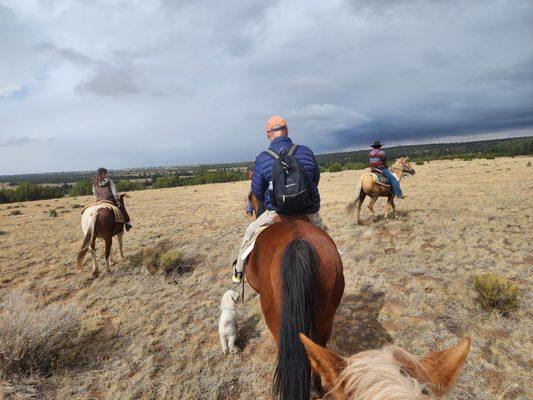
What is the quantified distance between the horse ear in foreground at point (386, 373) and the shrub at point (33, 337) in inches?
183

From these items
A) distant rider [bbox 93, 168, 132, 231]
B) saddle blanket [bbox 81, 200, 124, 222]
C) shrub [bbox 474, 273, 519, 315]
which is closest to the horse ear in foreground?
shrub [bbox 474, 273, 519, 315]

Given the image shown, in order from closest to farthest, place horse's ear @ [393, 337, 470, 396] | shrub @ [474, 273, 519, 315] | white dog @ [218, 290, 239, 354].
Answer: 1. horse's ear @ [393, 337, 470, 396]
2. white dog @ [218, 290, 239, 354]
3. shrub @ [474, 273, 519, 315]

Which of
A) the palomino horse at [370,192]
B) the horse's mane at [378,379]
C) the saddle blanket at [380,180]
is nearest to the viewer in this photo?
the horse's mane at [378,379]

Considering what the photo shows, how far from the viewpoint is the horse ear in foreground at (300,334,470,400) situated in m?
1.14

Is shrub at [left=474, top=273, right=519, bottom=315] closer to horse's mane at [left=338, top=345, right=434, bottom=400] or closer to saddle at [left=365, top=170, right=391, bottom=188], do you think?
horse's mane at [left=338, top=345, right=434, bottom=400]

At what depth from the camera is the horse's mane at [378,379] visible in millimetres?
1104

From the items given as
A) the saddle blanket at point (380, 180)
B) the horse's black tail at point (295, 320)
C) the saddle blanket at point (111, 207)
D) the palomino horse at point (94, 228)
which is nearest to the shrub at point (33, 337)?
the palomino horse at point (94, 228)

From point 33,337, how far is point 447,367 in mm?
5311

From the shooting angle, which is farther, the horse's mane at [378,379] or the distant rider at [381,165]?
the distant rider at [381,165]

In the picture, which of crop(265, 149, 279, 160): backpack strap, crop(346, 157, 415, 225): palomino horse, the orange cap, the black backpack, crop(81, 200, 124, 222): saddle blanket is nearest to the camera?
the black backpack

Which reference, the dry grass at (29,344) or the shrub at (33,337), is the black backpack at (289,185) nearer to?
the dry grass at (29,344)

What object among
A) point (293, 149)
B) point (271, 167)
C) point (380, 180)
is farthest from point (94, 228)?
point (380, 180)

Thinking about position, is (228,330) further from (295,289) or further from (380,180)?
(380,180)

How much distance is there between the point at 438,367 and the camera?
4.71 feet
